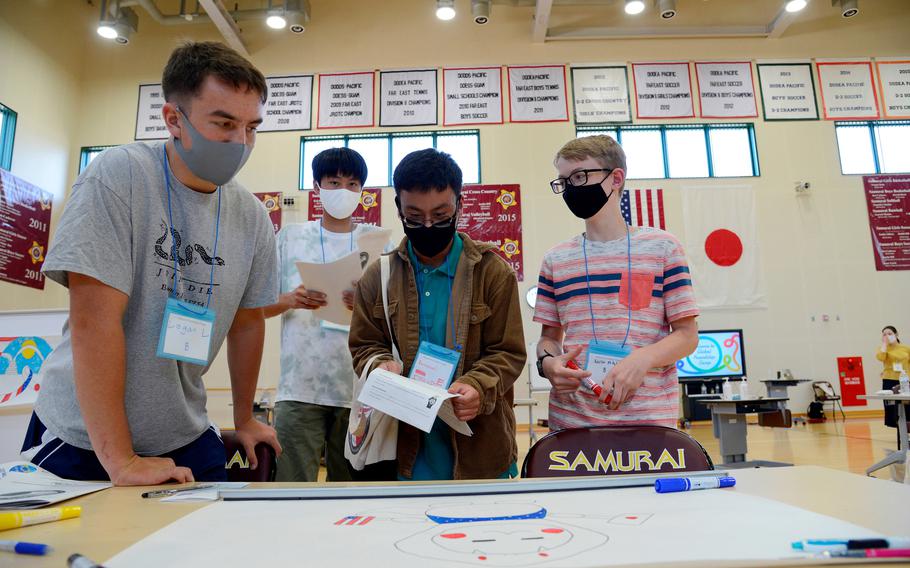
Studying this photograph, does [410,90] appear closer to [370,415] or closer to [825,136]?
[825,136]

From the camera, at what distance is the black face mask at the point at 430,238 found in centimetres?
141

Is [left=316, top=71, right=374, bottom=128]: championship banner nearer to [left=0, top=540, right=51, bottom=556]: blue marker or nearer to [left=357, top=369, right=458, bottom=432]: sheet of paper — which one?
[left=357, top=369, right=458, bottom=432]: sheet of paper

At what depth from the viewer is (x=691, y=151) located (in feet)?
25.7

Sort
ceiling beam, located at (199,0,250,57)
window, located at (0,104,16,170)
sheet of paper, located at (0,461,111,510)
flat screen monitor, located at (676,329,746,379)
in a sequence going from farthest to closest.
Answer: flat screen monitor, located at (676,329,746,379)
ceiling beam, located at (199,0,250,57)
window, located at (0,104,16,170)
sheet of paper, located at (0,461,111,510)

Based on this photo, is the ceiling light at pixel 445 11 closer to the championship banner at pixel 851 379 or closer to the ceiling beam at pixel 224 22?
the ceiling beam at pixel 224 22

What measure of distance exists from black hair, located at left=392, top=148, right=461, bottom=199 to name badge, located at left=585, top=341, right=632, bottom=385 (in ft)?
2.00

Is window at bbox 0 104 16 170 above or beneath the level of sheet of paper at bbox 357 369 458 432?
above

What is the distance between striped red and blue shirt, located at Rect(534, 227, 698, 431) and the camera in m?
1.49

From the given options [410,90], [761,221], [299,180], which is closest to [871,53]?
[761,221]

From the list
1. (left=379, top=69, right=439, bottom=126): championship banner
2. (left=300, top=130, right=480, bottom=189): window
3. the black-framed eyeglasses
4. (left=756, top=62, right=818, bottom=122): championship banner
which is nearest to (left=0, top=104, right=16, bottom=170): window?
(left=300, top=130, right=480, bottom=189): window

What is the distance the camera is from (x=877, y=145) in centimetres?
785

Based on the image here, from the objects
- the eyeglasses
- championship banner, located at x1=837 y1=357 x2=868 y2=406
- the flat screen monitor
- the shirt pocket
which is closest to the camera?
the eyeglasses

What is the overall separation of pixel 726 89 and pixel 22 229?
9691 millimetres

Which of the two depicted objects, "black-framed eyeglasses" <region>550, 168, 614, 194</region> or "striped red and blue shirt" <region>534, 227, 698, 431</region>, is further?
"black-framed eyeglasses" <region>550, 168, 614, 194</region>
